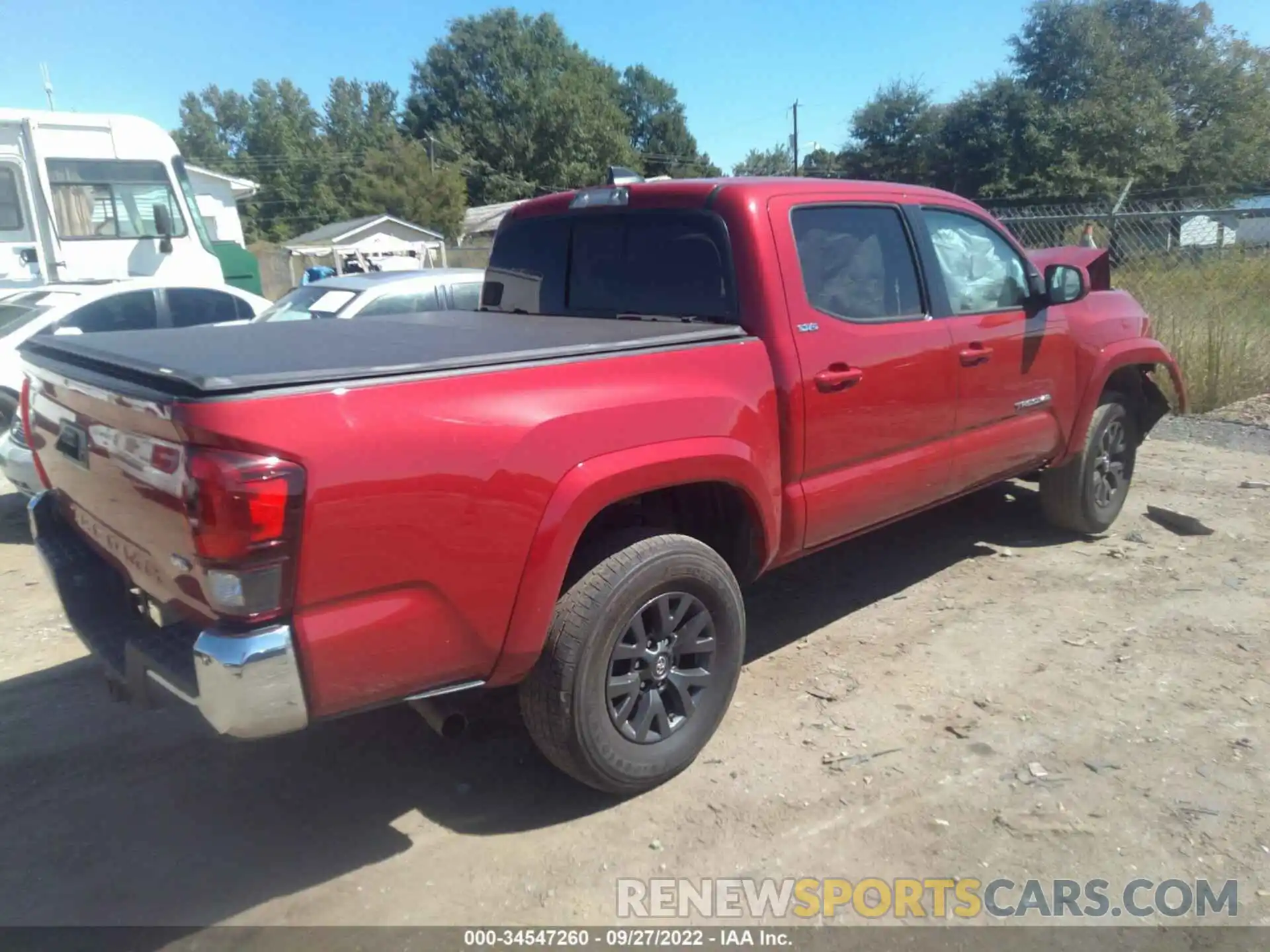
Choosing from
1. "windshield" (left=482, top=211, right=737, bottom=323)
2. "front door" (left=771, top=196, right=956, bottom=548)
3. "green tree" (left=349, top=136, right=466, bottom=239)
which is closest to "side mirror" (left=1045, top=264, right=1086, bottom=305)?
"front door" (left=771, top=196, right=956, bottom=548)

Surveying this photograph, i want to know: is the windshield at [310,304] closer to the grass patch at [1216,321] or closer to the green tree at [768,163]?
the grass patch at [1216,321]

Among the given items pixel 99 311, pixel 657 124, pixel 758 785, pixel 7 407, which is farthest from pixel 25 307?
pixel 657 124

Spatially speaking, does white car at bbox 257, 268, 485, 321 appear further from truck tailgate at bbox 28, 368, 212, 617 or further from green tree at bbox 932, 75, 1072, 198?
green tree at bbox 932, 75, 1072, 198

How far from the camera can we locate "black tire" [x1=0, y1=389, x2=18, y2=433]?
670 centimetres

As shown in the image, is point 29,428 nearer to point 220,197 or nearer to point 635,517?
point 635,517

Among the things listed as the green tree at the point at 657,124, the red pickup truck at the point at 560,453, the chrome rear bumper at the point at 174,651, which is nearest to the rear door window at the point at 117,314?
the red pickup truck at the point at 560,453

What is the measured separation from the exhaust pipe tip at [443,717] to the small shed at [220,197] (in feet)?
115

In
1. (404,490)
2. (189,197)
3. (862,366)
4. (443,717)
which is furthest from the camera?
(189,197)

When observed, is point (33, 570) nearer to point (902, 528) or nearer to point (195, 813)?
point (195, 813)

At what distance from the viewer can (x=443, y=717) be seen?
9.77 feet

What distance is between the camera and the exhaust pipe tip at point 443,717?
2982mm

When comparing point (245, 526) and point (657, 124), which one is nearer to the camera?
point (245, 526)

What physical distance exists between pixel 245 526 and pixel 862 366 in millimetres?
2459

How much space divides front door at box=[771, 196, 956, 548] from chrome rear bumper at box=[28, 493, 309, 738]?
207 cm
